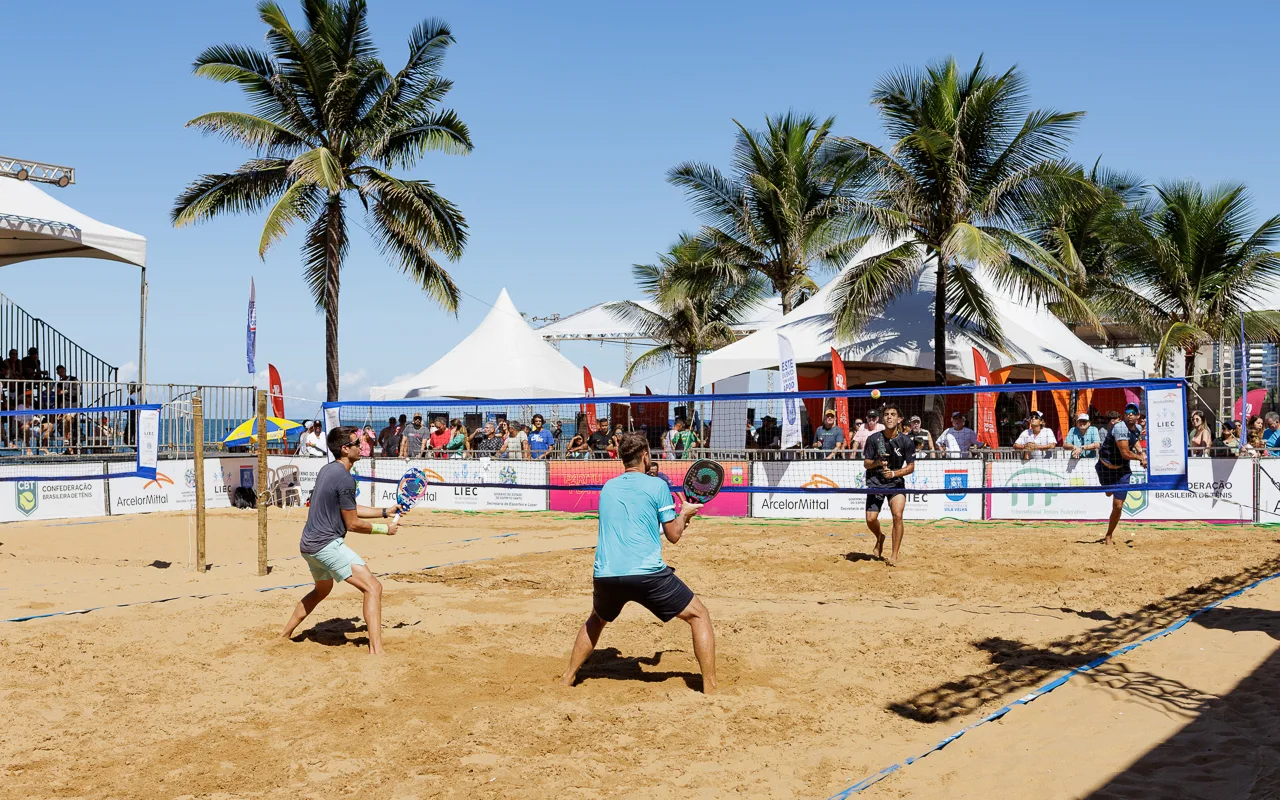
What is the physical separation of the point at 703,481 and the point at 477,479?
12650 mm

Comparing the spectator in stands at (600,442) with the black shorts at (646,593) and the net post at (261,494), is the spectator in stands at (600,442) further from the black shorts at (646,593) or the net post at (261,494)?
the black shorts at (646,593)

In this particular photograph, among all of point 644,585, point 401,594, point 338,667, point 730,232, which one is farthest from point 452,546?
point 730,232

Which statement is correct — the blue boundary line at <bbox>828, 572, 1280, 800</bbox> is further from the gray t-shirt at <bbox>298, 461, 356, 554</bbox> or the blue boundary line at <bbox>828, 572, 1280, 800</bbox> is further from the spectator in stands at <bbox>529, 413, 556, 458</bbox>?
the spectator in stands at <bbox>529, 413, 556, 458</bbox>

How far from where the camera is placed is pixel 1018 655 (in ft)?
24.2

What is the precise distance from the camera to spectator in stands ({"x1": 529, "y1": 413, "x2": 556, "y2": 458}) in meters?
19.3

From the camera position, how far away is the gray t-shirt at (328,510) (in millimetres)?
7449

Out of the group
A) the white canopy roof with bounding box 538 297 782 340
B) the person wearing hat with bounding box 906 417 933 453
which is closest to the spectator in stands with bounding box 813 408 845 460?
the person wearing hat with bounding box 906 417 933 453

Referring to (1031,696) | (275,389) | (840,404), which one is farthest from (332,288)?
(1031,696)

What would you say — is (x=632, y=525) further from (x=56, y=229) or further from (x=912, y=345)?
(x=912, y=345)

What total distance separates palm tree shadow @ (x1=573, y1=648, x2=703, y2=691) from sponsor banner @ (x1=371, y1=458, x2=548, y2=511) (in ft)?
36.6

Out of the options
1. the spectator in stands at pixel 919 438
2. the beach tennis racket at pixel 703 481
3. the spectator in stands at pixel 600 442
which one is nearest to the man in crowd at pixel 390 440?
the spectator in stands at pixel 600 442

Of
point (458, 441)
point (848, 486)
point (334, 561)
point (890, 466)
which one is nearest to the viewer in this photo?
point (334, 561)

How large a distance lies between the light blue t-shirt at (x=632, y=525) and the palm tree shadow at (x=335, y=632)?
247 centimetres

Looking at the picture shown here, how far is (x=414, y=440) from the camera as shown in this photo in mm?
20281
